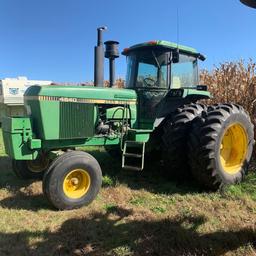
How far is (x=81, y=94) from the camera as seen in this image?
576 centimetres

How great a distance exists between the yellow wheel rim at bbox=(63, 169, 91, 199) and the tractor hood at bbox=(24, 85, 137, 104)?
46.2 inches

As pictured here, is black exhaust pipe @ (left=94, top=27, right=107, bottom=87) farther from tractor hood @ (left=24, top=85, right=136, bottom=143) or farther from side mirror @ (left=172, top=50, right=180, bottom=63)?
side mirror @ (left=172, top=50, right=180, bottom=63)

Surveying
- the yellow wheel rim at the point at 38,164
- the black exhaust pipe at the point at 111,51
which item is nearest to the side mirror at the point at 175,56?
the black exhaust pipe at the point at 111,51

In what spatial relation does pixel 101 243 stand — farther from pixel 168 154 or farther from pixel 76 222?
pixel 168 154

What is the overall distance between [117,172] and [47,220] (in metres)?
2.45

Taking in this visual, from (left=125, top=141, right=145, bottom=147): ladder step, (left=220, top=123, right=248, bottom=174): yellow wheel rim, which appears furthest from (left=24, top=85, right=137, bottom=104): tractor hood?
(left=220, top=123, right=248, bottom=174): yellow wheel rim

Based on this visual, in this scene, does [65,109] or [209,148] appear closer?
[209,148]

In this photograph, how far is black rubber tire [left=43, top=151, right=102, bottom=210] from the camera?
196 inches

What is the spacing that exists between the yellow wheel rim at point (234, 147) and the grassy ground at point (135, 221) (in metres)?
0.42

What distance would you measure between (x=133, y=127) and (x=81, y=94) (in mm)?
1193

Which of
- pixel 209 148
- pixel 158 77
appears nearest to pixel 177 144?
pixel 209 148

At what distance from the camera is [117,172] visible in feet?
22.6

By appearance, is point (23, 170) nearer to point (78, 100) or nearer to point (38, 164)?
point (38, 164)

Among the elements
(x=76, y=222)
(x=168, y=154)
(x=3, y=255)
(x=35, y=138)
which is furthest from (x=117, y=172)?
(x=3, y=255)
